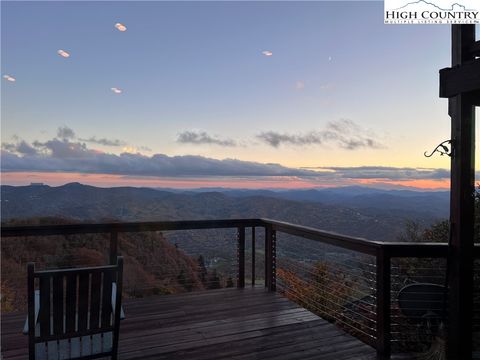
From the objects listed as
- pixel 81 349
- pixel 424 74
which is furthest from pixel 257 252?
pixel 424 74

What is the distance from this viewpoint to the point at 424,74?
5414 mm

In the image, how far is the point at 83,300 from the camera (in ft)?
6.01

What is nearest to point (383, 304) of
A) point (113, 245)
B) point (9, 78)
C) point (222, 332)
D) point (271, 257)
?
point (222, 332)

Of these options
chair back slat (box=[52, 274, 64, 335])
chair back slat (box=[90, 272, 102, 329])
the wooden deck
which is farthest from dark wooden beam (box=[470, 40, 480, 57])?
chair back slat (box=[52, 274, 64, 335])

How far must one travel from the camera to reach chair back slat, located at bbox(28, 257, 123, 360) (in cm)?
174

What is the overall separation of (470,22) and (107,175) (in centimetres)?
825

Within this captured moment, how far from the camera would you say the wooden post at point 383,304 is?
9.01 feet

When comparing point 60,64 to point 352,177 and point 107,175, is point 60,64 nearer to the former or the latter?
point 107,175

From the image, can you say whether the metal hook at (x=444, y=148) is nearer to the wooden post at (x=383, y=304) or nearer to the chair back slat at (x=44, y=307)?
the wooden post at (x=383, y=304)

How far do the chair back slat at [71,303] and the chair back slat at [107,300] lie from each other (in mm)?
147

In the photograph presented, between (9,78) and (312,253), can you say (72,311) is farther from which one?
(9,78)

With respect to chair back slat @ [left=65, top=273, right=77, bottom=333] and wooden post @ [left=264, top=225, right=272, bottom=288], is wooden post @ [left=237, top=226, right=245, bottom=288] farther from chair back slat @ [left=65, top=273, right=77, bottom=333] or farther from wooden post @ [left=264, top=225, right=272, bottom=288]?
chair back slat @ [left=65, top=273, right=77, bottom=333]

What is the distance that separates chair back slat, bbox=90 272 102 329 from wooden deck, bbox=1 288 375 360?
3.31 ft

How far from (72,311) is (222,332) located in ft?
5.63
